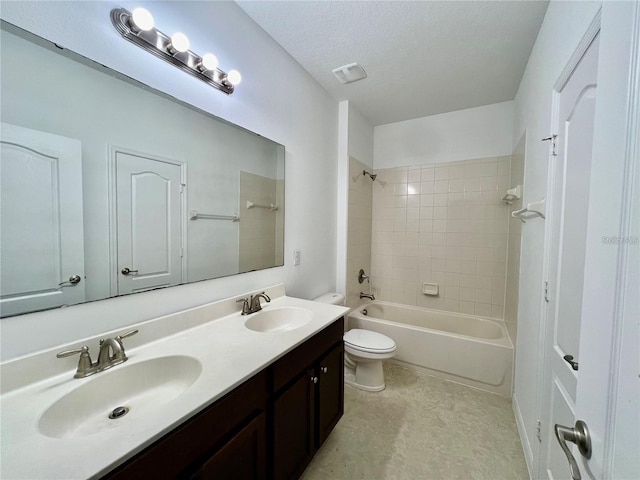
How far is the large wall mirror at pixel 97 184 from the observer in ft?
2.51

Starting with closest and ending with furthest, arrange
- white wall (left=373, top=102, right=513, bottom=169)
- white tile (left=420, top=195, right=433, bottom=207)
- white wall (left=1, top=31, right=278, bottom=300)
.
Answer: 1. white wall (left=1, top=31, right=278, bottom=300)
2. white wall (left=373, top=102, right=513, bottom=169)
3. white tile (left=420, top=195, right=433, bottom=207)

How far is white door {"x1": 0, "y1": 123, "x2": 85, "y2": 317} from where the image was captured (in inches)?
29.5

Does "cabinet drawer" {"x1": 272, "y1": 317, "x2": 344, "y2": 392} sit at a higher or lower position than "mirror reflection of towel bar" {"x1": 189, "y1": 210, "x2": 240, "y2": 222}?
lower

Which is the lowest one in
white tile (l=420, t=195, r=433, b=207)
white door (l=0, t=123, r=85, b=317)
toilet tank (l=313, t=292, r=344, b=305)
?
toilet tank (l=313, t=292, r=344, b=305)

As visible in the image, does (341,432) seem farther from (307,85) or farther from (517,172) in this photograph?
(307,85)

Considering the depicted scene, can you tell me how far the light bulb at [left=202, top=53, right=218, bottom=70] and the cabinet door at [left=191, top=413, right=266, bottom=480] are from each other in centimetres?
160

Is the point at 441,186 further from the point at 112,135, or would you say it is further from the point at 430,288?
the point at 112,135

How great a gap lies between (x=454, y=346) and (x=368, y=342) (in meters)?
0.80

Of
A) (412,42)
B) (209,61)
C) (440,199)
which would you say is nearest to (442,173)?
(440,199)

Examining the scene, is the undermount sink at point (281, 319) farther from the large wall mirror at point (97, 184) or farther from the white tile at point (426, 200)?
the white tile at point (426, 200)

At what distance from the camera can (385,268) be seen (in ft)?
10.3

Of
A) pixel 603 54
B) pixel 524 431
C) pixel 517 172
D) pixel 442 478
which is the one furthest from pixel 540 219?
pixel 442 478

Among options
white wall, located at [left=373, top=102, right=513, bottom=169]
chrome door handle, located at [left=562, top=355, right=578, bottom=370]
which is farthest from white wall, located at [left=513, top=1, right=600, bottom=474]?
white wall, located at [left=373, top=102, right=513, bottom=169]

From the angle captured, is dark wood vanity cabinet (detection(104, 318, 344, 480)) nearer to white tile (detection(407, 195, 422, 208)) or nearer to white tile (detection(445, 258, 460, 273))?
white tile (detection(445, 258, 460, 273))
